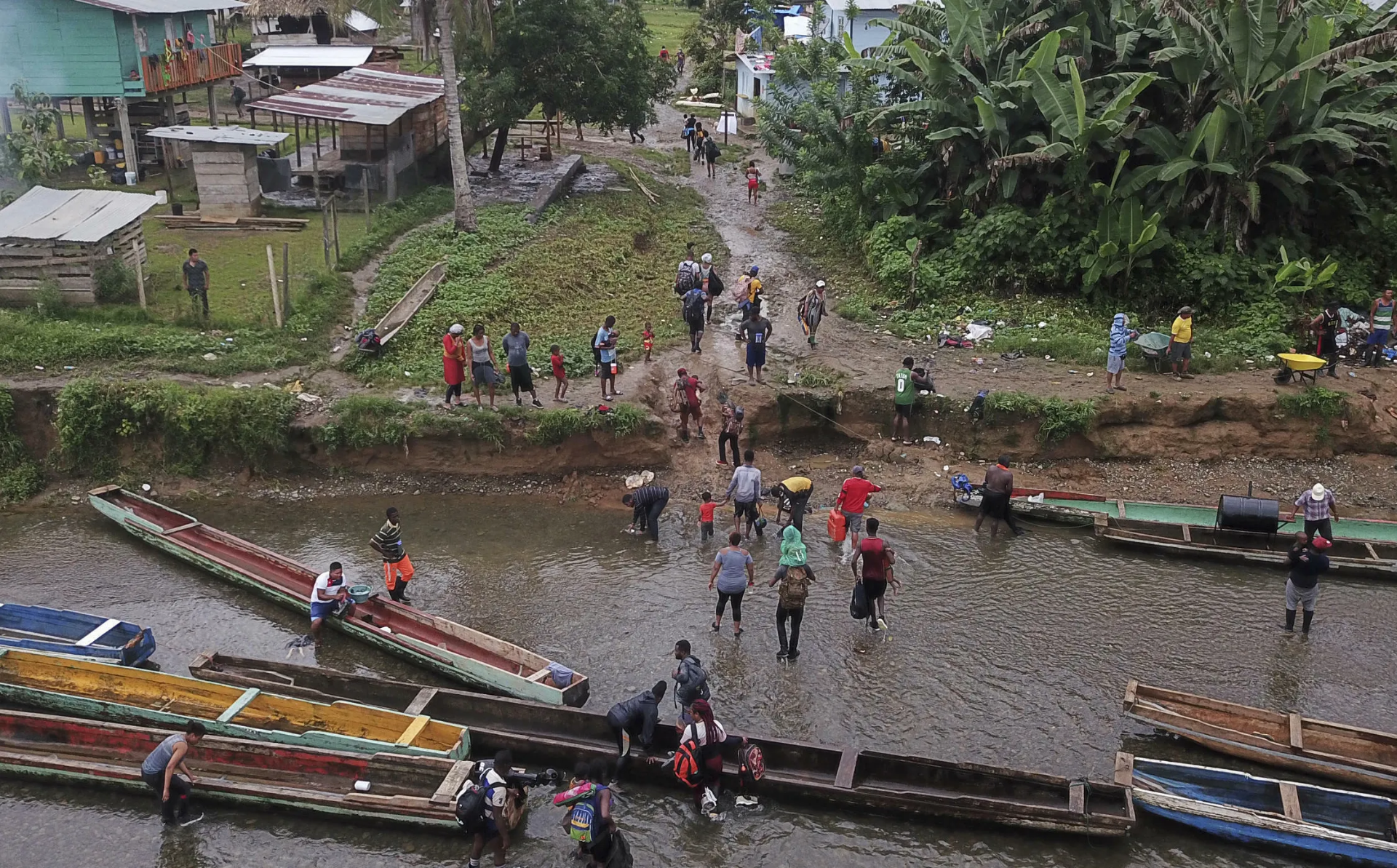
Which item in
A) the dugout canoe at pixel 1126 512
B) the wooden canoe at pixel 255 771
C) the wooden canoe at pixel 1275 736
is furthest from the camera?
the dugout canoe at pixel 1126 512

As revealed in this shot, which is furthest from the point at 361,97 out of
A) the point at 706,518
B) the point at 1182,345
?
the point at 1182,345

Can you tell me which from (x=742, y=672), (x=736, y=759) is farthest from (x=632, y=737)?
(x=742, y=672)

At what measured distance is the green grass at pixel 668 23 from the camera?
5941 cm

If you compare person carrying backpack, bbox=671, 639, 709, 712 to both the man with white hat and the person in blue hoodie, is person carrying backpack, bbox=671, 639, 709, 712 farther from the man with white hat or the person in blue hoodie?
the person in blue hoodie

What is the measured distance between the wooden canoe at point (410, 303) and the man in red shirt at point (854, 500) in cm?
962

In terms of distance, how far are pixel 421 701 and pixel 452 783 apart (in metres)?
1.58

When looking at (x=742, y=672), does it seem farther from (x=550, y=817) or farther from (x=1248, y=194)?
(x=1248, y=194)

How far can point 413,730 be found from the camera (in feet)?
37.8

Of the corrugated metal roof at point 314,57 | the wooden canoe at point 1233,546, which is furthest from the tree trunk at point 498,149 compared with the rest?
the wooden canoe at point 1233,546

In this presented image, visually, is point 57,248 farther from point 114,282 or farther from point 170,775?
point 170,775

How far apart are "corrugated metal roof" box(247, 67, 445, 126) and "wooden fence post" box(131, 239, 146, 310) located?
6109 mm

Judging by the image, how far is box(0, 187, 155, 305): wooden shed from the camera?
20.5 metres

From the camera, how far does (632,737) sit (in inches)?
446

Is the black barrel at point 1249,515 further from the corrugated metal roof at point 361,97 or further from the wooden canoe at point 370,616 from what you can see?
the corrugated metal roof at point 361,97
